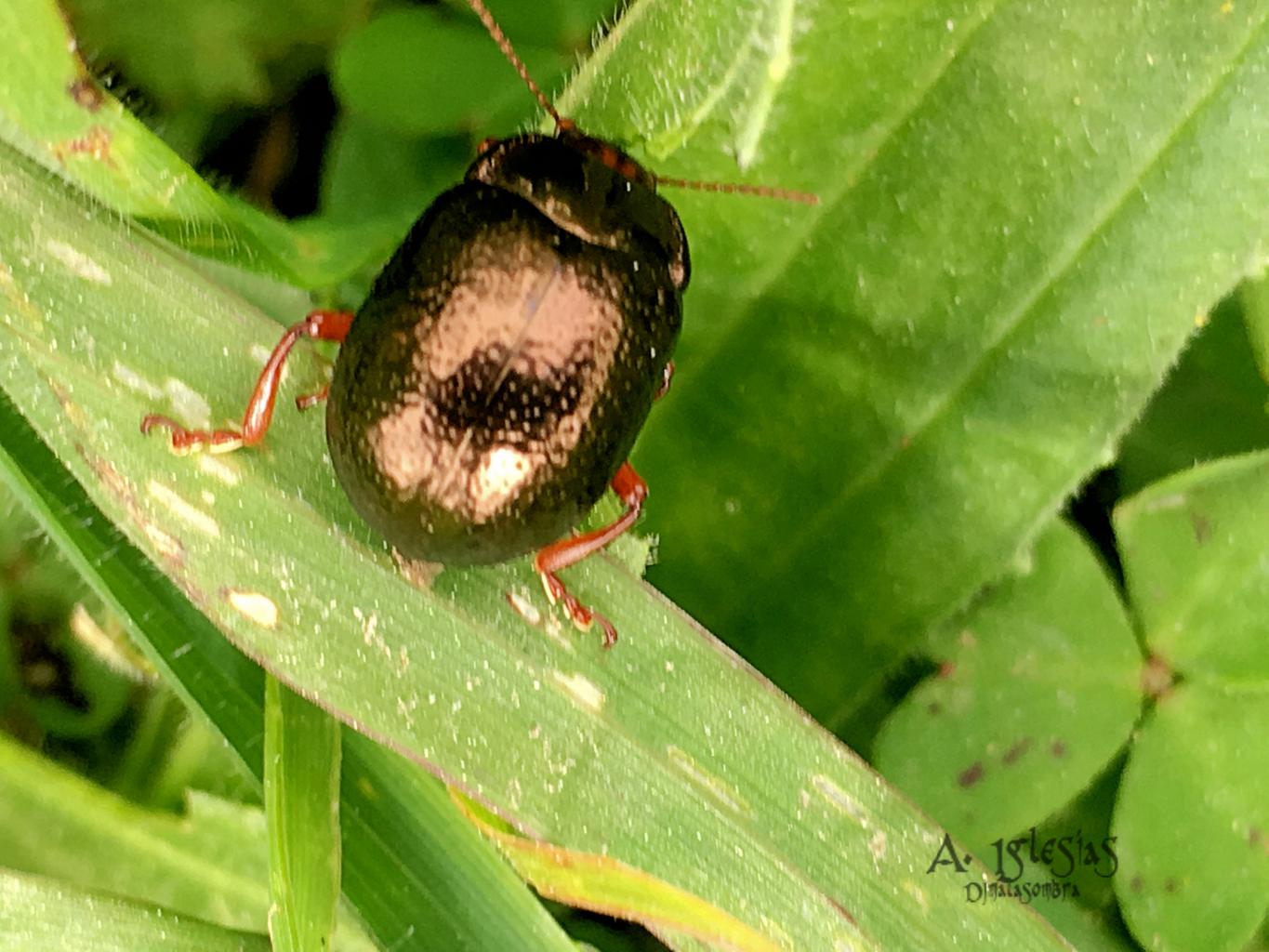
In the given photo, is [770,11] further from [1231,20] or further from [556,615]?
[556,615]

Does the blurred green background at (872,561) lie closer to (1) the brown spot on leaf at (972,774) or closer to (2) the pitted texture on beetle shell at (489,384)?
(1) the brown spot on leaf at (972,774)

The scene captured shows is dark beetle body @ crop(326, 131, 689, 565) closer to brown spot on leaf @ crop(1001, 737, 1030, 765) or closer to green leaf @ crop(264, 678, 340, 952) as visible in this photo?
green leaf @ crop(264, 678, 340, 952)

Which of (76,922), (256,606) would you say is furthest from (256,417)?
(76,922)

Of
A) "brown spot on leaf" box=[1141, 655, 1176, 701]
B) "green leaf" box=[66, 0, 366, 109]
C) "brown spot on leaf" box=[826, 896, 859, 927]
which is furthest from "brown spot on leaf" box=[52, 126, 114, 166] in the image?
"brown spot on leaf" box=[1141, 655, 1176, 701]

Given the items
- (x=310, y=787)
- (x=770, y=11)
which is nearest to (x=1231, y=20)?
(x=770, y=11)

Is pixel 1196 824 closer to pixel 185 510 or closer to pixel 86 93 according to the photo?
pixel 185 510
